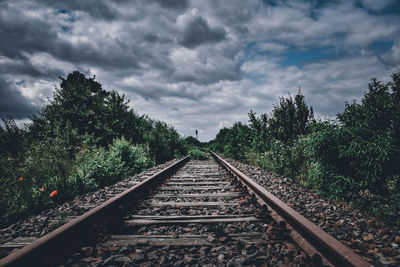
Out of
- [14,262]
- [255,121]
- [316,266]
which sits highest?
[255,121]

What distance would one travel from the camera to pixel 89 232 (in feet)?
7.30

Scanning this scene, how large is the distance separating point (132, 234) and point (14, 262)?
3.36ft

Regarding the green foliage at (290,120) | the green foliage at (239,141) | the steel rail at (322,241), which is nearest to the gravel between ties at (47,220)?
the steel rail at (322,241)

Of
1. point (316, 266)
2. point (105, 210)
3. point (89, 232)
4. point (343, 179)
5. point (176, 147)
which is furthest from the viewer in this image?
point (176, 147)

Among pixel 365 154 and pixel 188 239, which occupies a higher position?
pixel 365 154

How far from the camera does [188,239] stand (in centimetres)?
208

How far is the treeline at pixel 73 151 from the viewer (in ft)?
12.3

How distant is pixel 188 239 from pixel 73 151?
853 centimetres

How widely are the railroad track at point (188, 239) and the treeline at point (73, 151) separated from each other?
1.67 metres

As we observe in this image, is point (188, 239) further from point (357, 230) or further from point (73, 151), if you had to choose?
point (73, 151)

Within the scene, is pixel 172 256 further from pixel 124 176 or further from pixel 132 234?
pixel 124 176

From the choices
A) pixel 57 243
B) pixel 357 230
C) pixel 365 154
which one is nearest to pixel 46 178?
pixel 57 243

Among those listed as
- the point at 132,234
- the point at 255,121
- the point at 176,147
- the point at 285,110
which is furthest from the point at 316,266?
the point at 176,147

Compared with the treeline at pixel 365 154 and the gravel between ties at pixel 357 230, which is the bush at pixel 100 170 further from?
the treeline at pixel 365 154
